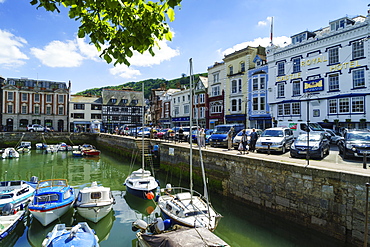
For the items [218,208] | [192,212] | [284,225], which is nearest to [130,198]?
[218,208]

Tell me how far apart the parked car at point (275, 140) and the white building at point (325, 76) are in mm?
5520

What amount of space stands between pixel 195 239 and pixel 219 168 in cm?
892

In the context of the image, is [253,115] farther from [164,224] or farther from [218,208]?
[164,224]

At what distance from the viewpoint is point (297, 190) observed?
10.7 m

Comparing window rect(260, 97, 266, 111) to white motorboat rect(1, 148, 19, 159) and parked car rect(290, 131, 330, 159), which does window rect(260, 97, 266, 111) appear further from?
white motorboat rect(1, 148, 19, 159)

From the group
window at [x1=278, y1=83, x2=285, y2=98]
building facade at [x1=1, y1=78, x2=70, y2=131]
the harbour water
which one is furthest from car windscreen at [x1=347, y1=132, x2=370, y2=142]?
building facade at [x1=1, y1=78, x2=70, y2=131]

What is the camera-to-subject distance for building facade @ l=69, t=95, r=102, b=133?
5925 cm

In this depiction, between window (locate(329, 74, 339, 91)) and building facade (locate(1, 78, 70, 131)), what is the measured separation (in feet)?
184

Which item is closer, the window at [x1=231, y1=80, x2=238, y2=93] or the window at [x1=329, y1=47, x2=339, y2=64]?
the window at [x1=329, y1=47, x2=339, y2=64]

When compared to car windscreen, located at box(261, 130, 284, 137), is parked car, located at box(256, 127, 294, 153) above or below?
below

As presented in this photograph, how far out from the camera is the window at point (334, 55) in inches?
958

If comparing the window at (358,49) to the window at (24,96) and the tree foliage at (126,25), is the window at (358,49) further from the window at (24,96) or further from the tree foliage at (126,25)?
the window at (24,96)

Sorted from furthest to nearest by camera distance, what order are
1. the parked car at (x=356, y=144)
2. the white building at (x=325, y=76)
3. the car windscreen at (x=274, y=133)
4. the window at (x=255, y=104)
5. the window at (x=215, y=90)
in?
the window at (x=215, y=90)
the window at (x=255, y=104)
the white building at (x=325, y=76)
the car windscreen at (x=274, y=133)
the parked car at (x=356, y=144)

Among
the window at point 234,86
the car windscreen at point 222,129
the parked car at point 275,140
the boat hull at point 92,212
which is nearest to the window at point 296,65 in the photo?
the window at point 234,86
